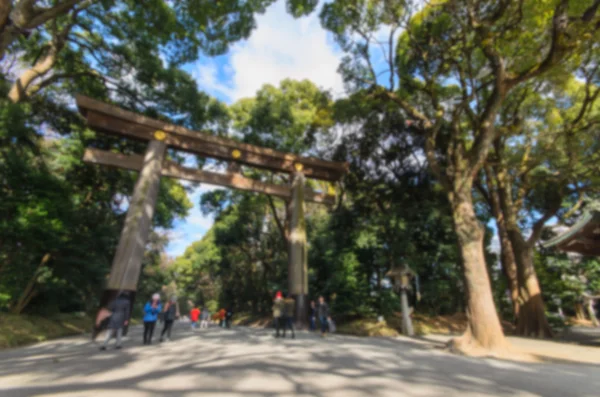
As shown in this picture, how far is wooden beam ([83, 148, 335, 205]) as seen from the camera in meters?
9.23

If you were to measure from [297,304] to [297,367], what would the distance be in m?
6.44

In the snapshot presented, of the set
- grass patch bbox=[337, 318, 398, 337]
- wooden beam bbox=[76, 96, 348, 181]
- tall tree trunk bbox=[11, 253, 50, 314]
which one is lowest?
grass patch bbox=[337, 318, 398, 337]

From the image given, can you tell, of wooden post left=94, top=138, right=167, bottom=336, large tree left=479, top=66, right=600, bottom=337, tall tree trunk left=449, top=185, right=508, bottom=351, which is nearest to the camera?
tall tree trunk left=449, top=185, right=508, bottom=351

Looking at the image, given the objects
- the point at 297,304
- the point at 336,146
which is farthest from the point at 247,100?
the point at 297,304

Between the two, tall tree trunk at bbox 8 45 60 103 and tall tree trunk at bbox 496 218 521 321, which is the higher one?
tall tree trunk at bbox 8 45 60 103

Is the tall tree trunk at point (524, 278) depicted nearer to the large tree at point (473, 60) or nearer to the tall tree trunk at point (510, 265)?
the tall tree trunk at point (510, 265)

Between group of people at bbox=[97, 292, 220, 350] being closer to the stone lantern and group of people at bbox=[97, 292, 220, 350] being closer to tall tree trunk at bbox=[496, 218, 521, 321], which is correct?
the stone lantern

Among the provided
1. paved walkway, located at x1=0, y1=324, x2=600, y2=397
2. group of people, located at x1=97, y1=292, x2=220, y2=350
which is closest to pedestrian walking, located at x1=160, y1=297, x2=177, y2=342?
group of people, located at x1=97, y1=292, x2=220, y2=350

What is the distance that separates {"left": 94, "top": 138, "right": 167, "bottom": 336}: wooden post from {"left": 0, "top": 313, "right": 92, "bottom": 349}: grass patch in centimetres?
194

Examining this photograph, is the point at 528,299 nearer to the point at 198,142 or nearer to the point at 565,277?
the point at 565,277

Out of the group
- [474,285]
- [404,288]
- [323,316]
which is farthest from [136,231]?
[404,288]

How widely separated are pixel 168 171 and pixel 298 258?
552cm

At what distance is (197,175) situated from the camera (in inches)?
424

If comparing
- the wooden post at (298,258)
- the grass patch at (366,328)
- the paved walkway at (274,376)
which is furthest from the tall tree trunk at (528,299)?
the wooden post at (298,258)
